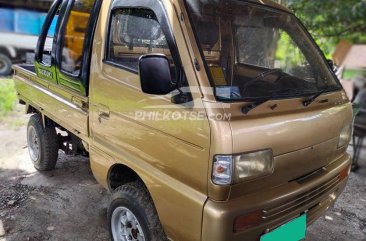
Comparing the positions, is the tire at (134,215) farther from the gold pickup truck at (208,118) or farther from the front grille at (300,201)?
the front grille at (300,201)

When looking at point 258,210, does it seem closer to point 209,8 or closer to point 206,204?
point 206,204

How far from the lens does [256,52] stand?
278 cm

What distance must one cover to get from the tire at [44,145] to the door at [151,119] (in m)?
1.39

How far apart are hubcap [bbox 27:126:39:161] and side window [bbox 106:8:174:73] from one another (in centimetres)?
210

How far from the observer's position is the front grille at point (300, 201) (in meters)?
1.94

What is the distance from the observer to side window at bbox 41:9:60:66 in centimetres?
335

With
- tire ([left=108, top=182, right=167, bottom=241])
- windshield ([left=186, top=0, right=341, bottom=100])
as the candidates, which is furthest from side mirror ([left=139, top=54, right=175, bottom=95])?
tire ([left=108, top=182, right=167, bottom=241])

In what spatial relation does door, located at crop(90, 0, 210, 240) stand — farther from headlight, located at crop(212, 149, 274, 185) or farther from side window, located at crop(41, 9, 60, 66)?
side window, located at crop(41, 9, 60, 66)

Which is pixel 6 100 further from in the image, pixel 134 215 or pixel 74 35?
pixel 134 215

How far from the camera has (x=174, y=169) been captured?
6.46 ft

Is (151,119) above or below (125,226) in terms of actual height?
above

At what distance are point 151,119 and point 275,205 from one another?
2.92 feet

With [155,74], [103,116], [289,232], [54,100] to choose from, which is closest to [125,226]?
[103,116]

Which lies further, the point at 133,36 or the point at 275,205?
the point at 133,36
